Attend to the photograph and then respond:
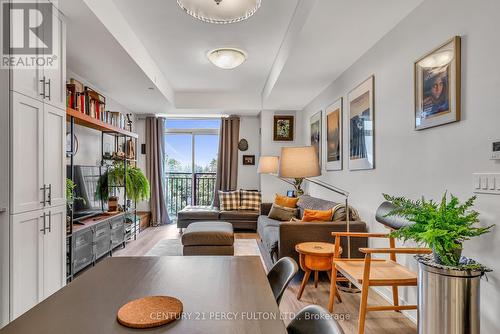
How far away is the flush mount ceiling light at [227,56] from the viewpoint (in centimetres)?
363

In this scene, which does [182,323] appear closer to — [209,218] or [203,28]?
[203,28]

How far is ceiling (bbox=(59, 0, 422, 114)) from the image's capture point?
2.45 meters

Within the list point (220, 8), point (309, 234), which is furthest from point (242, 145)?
point (220, 8)

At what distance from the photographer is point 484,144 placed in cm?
169

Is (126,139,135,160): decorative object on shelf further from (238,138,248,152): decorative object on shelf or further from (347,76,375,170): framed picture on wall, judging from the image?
(347,76,375,170): framed picture on wall

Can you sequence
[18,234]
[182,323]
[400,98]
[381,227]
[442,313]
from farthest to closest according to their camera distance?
[381,227], [400,98], [18,234], [442,313], [182,323]

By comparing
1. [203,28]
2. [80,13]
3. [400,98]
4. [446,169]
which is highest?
[203,28]

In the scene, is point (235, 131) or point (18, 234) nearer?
point (18, 234)

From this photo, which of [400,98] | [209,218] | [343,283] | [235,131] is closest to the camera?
[400,98]

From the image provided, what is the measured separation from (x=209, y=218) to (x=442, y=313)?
453cm

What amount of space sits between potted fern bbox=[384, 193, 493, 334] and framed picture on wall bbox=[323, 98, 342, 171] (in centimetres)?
241

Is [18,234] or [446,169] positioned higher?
[446,169]

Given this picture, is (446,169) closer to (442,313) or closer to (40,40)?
(442,313)

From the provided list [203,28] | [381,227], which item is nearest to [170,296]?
[381,227]
